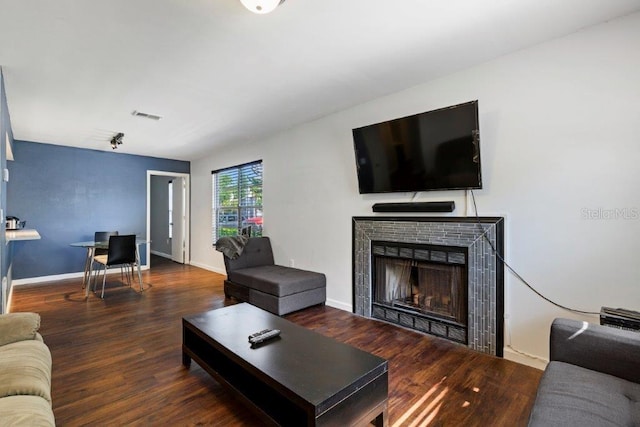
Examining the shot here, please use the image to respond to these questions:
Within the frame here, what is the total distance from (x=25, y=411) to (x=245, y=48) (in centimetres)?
233

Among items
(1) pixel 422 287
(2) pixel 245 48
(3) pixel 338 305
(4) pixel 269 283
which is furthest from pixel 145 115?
(1) pixel 422 287

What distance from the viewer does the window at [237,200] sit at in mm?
5223

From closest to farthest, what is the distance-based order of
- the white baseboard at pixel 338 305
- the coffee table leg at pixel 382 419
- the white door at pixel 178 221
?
the coffee table leg at pixel 382 419 → the white baseboard at pixel 338 305 → the white door at pixel 178 221

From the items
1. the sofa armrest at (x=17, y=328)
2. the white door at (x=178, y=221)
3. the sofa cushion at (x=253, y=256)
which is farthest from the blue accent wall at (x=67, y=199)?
the sofa armrest at (x=17, y=328)

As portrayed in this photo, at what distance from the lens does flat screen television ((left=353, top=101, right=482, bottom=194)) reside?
8.27 ft

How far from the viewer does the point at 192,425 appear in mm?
1687

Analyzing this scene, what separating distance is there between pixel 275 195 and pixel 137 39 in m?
2.85

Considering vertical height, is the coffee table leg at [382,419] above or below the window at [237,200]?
below

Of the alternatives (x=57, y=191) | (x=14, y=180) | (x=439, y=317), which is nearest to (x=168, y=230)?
(x=57, y=191)

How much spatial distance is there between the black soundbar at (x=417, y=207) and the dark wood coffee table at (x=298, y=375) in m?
1.59

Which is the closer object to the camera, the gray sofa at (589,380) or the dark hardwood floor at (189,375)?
the gray sofa at (589,380)

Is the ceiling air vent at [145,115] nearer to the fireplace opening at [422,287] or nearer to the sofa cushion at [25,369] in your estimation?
Answer: the sofa cushion at [25,369]

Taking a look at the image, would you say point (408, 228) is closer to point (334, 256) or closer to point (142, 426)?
point (334, 256)

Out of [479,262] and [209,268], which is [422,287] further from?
[209,268]
